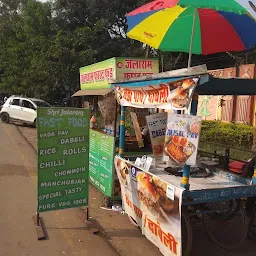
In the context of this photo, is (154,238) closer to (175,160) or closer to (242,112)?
(175,160)

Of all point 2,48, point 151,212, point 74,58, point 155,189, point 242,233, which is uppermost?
point 2,48

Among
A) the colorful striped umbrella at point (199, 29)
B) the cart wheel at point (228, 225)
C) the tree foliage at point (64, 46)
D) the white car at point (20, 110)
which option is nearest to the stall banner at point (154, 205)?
the cart wheel at point (228, 225)

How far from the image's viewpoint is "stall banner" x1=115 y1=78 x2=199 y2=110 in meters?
3.54

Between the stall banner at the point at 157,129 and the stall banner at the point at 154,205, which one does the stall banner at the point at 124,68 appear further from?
the stall banner at the point at 154,205

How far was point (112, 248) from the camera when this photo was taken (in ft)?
14.7

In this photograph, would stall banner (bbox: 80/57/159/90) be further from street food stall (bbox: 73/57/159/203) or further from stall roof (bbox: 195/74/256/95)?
stall roof (bbox: 195/74/256/95)

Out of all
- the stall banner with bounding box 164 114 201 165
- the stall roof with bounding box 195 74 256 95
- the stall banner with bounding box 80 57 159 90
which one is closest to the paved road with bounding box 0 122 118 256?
the stall banner with bounding box 164 114 201 165

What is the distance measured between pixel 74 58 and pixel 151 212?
672 inches

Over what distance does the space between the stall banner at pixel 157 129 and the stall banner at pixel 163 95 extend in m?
0.25

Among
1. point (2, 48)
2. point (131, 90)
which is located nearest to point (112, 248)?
point (131, 90)

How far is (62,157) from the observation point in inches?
193

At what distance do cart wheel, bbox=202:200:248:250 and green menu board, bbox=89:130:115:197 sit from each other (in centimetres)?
191

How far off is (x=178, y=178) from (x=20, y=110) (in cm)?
1562

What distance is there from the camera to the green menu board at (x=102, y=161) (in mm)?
6035
